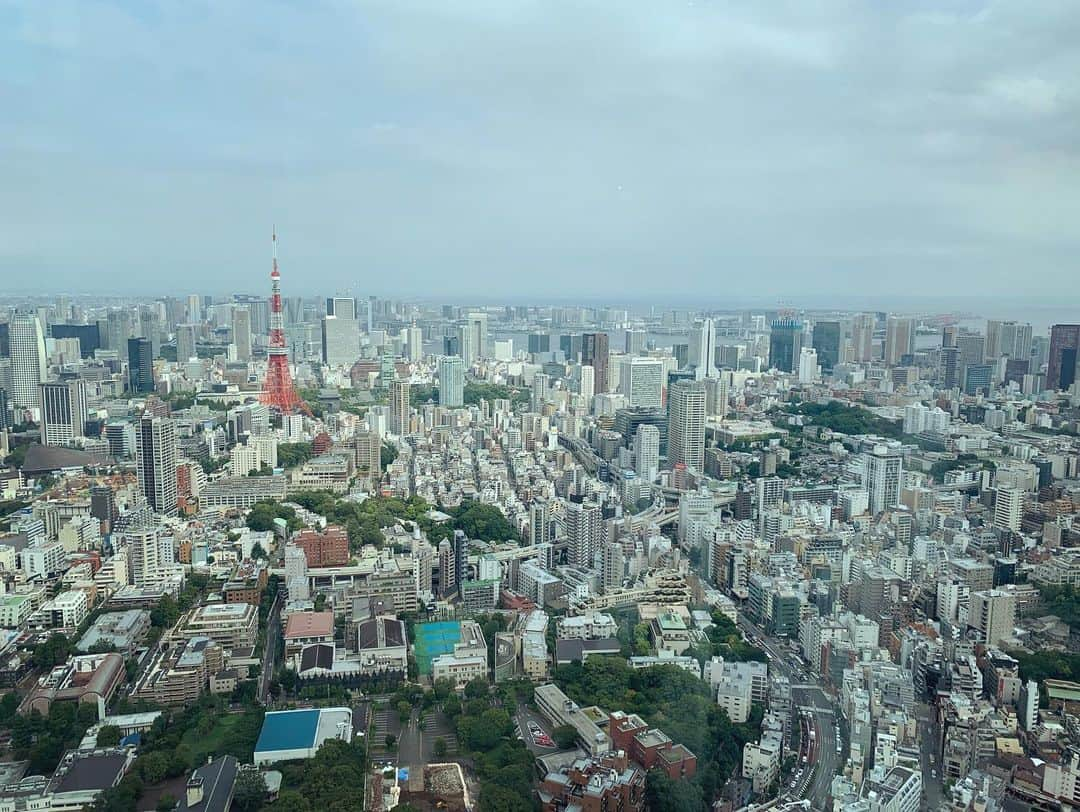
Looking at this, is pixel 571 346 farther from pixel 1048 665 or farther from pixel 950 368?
pixel 1048 665

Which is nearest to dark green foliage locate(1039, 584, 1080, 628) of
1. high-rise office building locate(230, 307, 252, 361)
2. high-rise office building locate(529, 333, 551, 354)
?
high-rise office building locate(529, 333, 551, 354)

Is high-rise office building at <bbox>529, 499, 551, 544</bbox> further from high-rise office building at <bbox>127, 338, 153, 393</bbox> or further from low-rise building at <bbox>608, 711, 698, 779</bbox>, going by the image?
high-rise office building at <bbox>127, 338, 153, 393</bbox>

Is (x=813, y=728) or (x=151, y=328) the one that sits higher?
(x=151, y=328)

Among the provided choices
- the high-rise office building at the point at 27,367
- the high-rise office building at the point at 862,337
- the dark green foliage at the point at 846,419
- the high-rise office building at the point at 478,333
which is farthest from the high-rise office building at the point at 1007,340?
the high-rise office building at the point at 27,367

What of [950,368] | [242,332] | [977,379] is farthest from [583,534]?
[242,332]

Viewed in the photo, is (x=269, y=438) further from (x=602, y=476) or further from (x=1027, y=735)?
(x=1027, y=735)

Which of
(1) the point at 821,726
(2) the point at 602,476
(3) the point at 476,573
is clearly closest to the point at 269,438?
(2) the point at 602,476

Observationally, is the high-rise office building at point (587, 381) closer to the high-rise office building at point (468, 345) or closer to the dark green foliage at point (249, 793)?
the high-rise office building at point (468, 345)
